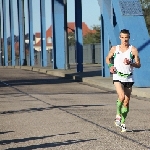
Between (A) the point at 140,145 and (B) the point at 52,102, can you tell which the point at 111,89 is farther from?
(A) the point at 140,145

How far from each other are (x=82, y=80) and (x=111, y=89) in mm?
6997

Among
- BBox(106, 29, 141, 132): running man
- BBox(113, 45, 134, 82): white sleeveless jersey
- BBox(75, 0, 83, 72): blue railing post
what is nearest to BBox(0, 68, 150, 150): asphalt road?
BBox(106, 29, 141, 132): running man

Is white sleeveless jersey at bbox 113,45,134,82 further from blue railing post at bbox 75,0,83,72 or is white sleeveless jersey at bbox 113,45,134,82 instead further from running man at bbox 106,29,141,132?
blue railing post at bbox 75,0,83,72

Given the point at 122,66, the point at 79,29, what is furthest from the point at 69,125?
the point at 79,29

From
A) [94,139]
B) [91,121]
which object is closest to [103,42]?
[91,121]

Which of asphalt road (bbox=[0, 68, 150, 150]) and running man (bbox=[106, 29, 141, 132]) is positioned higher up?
running man (bbox=[106, 29, 141, 132])

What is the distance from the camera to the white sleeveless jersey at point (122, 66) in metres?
10.7

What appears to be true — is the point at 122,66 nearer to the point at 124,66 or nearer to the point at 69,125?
the point at 124,66

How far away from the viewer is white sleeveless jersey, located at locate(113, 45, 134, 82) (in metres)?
10.7

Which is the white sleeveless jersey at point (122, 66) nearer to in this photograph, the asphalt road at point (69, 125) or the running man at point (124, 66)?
the running man at point (124, 66)

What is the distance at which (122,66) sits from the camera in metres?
10.7

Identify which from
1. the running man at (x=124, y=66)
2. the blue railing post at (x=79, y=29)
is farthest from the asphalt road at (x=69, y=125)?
the blue railing post at (x=79, y=29)

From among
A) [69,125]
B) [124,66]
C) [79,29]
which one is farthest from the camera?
[79,29]

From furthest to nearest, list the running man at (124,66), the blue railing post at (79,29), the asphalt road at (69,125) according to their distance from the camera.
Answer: the blue railing post at (79,29)
the running man at (124,66)
the asphalt road at (69,125)
